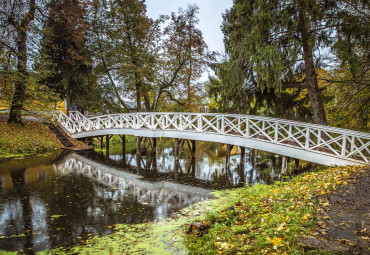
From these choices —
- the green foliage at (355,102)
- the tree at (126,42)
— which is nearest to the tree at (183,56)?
the tree at (126,42)

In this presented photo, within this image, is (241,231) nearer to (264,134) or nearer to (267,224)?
(267,224)

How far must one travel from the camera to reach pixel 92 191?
25.9ft

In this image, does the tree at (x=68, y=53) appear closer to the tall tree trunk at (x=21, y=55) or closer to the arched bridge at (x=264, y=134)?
the tall tree trunk at (x=21, y=55)

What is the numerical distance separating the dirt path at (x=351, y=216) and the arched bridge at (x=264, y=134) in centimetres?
267

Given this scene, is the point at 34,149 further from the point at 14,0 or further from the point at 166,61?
the point at 166,61

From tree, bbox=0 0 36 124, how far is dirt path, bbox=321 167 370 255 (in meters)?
15.5

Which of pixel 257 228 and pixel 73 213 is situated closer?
pixel 257 228

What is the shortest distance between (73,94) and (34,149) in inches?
256

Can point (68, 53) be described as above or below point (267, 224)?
above

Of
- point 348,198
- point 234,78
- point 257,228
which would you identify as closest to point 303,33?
point 234,78

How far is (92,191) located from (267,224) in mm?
6128

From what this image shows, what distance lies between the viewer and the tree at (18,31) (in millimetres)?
13422

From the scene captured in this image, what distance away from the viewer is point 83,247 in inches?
170

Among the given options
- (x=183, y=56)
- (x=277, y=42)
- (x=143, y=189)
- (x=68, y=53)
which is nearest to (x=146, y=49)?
(x=183, y=56)
